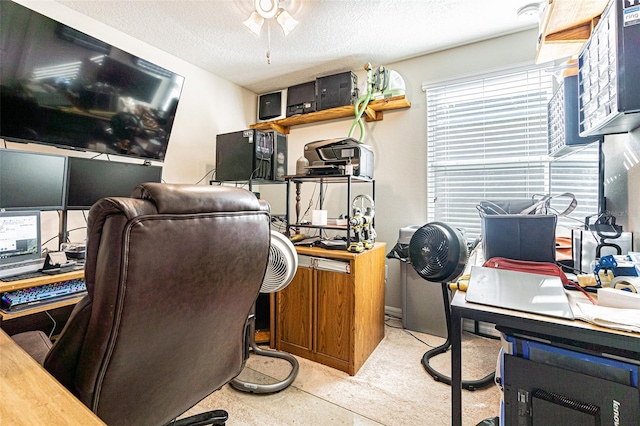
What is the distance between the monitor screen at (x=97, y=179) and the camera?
73.0 inches

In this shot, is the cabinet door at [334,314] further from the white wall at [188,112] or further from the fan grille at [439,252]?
the white wall at [188,112]

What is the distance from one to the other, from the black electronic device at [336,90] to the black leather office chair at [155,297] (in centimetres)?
225

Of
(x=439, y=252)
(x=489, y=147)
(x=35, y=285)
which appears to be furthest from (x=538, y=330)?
(x=35, y=285)

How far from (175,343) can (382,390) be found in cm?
142

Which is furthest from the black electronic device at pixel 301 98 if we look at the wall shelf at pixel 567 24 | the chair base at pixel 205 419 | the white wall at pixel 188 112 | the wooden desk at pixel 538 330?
the chair base at pixel 205 419

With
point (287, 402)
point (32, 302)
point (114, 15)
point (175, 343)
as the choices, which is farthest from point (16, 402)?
point (114, 15)

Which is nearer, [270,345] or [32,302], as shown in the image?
[32,302]

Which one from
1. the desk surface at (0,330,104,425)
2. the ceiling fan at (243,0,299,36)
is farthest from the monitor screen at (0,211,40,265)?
the ceiling fan at (243,0,299,36)

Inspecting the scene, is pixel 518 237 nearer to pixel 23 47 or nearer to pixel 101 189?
pixel 101 189

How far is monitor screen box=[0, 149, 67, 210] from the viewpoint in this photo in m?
1.56

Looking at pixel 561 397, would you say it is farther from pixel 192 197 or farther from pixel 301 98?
pixel 301 98

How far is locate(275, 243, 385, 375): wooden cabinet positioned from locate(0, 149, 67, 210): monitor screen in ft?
5.09

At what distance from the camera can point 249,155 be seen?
2.63 metres

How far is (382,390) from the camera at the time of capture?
174 cm
